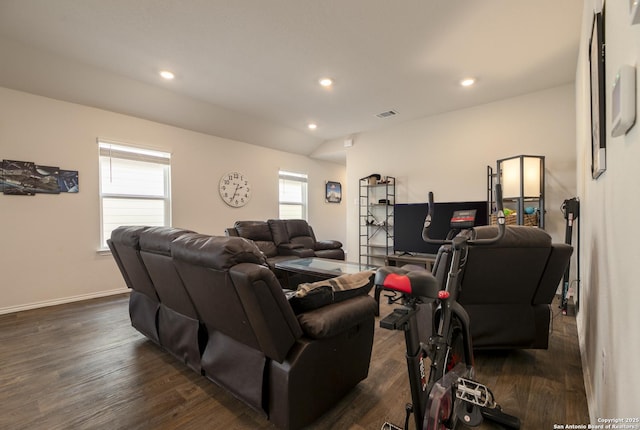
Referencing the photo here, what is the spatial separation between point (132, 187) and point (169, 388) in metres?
3.51

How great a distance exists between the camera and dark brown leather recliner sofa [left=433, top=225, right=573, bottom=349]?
75.7 inches

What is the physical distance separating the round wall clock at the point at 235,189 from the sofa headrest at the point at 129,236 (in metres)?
3.07

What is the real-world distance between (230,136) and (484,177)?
4622 mm

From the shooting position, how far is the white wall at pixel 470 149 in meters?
3.87

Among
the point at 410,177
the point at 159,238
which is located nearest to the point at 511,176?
the point at 410,177

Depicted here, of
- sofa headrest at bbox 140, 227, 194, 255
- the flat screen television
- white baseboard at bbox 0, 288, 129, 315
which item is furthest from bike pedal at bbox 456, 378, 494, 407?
white baseboard at bbox 0, 288, 129, 315

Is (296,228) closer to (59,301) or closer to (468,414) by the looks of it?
(59,301)

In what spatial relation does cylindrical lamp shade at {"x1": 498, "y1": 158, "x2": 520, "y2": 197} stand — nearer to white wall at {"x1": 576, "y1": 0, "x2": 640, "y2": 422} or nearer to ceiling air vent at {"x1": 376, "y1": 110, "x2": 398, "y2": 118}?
ceiling air vent at {"x1": 376, "y1": 110, "x2": 398, "y2": 118}

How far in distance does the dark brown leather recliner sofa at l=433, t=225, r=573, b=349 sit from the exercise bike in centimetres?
49

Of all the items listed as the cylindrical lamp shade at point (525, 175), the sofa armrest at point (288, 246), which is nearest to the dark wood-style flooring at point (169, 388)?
the cylindrical lamp shade at point (525, 175)

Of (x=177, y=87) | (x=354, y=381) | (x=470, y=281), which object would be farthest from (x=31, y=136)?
(x=470, y=281)

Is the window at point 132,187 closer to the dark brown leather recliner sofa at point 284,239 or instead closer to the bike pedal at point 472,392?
the dark brown leather recliner sofa at point 284,239

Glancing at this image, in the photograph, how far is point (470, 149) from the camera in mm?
4648

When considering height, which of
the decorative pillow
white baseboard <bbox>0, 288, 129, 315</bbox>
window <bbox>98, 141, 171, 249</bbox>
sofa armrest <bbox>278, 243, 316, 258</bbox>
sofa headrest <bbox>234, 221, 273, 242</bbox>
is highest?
window <bbox>98, 141, 171, 249</bbox>
